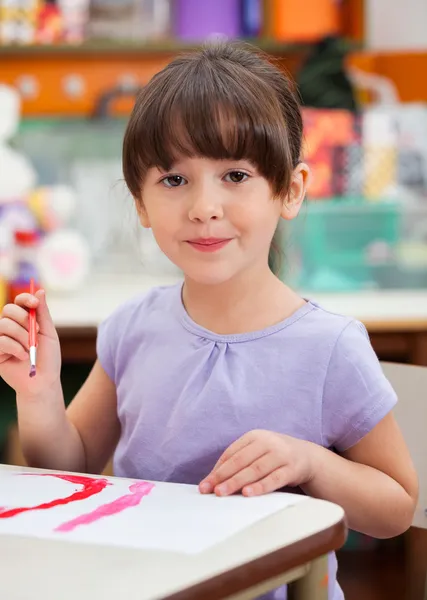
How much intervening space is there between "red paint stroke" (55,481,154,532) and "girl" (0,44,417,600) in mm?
69

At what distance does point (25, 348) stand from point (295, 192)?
0.34 m

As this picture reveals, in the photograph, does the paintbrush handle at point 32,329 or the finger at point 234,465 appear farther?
the paintbrush handle at point 32,329

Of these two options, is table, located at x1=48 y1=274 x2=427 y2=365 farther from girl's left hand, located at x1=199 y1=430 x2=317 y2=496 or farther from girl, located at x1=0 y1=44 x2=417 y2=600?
girl's left hand, located at x1=199 y1=430 x2=317 y2=496

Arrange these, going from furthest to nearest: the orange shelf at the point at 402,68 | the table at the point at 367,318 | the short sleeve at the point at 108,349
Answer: the orange shelf at the point at 402,68 < the table at the point at 367,318 < the short sleeve at the point at 108,349

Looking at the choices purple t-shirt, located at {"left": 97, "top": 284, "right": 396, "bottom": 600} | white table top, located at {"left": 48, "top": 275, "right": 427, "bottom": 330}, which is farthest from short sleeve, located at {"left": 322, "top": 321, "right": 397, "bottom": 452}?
white table top, located at {"left": 48, "top": 275, "right": 427, "bottom": 330}

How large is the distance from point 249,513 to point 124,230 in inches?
74.0

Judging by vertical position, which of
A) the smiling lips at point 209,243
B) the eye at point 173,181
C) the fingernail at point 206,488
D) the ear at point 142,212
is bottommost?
the fingernail at point 206,488

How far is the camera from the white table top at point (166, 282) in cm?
225

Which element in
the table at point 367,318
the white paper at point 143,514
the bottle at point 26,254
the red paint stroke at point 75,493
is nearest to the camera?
the white paper at point 143,514

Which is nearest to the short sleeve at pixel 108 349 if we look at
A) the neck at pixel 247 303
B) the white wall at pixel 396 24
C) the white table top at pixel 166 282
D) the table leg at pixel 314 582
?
the neck at pixel 247 303

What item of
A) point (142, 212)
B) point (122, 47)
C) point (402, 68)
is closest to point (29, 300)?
point (142, 212)

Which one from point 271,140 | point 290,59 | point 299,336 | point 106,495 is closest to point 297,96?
point 271,140

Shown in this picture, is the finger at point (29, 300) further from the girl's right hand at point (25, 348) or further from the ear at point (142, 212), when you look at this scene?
the ear at point (142, 212)

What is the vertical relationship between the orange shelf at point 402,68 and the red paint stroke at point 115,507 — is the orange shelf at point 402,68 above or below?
above
